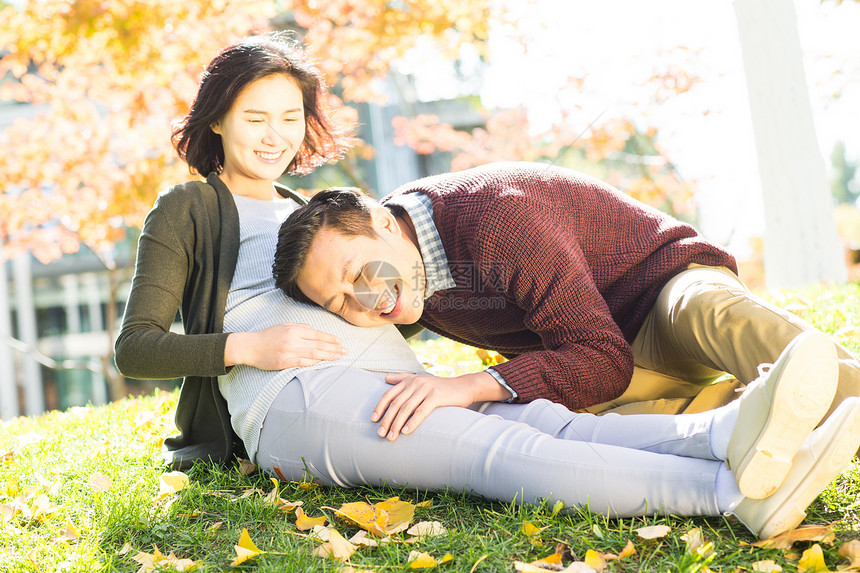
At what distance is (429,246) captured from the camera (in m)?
2.27

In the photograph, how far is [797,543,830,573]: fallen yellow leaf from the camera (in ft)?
4.71

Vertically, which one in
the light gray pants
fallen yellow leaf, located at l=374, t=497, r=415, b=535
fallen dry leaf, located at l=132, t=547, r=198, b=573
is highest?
the light gray pants

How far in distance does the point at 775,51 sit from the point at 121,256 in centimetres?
1041

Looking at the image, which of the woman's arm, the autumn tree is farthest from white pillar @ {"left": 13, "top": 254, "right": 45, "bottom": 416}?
the woman's arm

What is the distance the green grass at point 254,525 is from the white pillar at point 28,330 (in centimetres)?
951

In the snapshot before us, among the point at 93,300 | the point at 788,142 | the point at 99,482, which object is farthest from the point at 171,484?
the point at 93,300

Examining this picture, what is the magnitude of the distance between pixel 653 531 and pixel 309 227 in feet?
4.26

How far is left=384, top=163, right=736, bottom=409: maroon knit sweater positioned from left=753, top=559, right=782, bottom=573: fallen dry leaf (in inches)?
27.6

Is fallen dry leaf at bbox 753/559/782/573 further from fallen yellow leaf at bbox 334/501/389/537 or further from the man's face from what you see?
the man's face

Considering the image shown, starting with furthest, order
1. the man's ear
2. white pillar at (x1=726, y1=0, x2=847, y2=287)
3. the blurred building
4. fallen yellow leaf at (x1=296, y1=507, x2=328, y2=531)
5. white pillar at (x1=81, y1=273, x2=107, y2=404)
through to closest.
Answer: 1. white pillar at (x1=81, y1=273, x2=107, y2=404)
2. the blurred building
3. white pillar at (x1=726, y1=0, x2=847, y2=287)
4. the man's ear
5. fallen yellow leaf at (x1=296, y1=507, x2=328, y2=531)

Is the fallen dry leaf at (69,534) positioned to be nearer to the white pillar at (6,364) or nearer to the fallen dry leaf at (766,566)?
the fallen dry leaf at (766,566)

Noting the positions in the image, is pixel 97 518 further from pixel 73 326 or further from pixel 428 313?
pixel 73 326

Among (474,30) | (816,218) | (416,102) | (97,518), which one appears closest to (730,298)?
(97,518)

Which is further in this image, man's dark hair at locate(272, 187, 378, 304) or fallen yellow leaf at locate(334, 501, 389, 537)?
man's dark hair at locate(272, 187, 378, 304)
